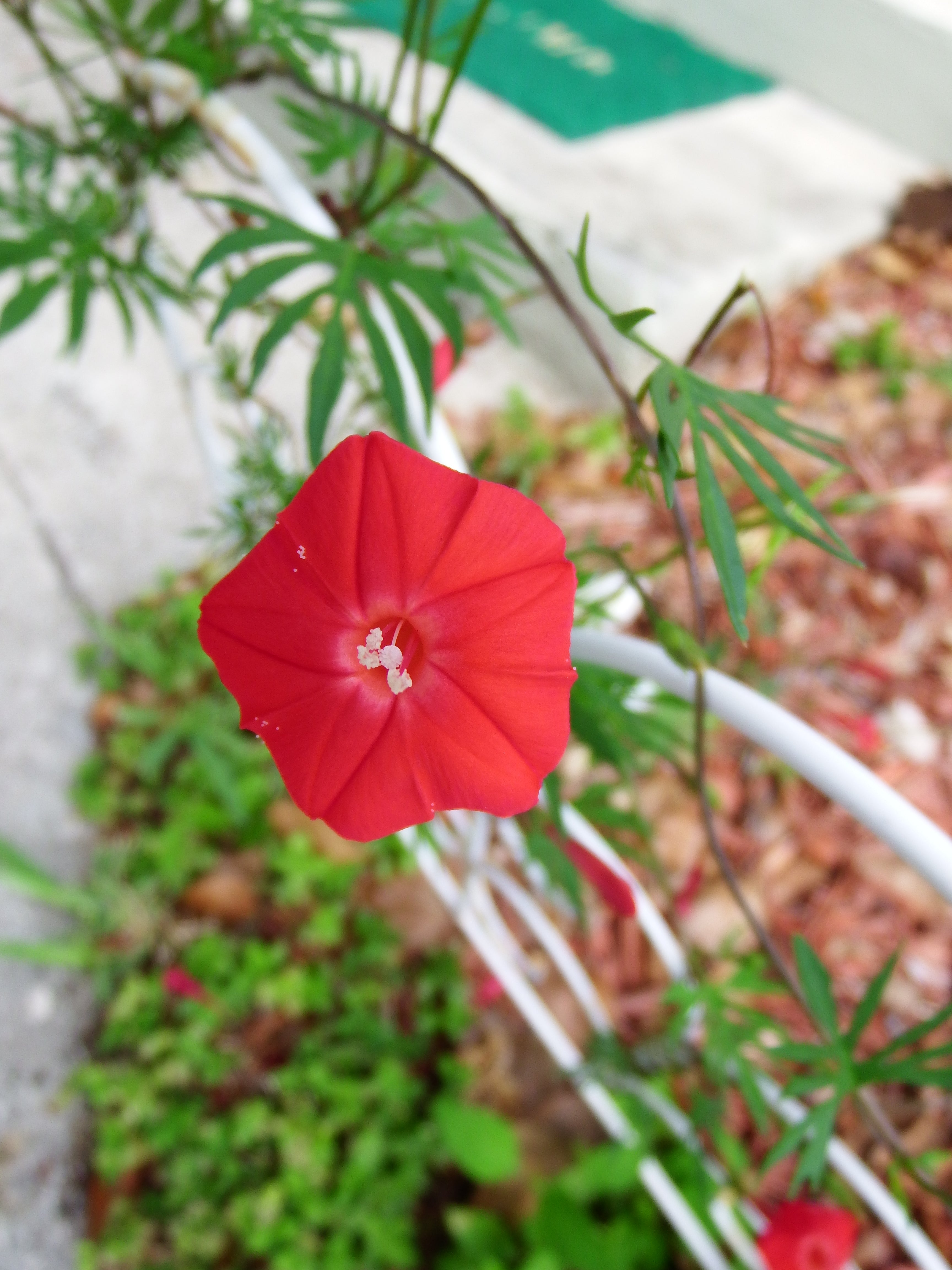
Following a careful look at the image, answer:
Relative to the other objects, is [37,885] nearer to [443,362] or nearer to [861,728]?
[443,362]

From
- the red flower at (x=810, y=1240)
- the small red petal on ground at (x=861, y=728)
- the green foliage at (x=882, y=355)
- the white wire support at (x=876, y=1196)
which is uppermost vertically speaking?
Answer: the green foliage at (x=882, y=355)

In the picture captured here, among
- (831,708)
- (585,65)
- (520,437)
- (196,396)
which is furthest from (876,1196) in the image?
(585,65)

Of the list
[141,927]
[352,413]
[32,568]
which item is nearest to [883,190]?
[352,413]

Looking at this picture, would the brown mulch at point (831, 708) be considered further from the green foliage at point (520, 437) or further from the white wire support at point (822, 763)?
the white wire support at point (822, 763)

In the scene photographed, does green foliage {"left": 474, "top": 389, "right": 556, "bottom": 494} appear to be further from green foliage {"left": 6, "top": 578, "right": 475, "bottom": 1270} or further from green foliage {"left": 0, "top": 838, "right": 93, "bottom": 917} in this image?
green foliage {"left": 0, "top": 838, "right": 93, "bottom": 917}

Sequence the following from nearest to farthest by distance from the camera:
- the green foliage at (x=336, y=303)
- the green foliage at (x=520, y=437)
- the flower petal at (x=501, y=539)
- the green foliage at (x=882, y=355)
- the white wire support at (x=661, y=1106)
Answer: the flower petal at (x=501, y=539)
the green foliage at (x=336, y=303)
the white wire support at (x=661, y=1106)
the green foliage at (x=520, y=437)
the green foliage at (x=882, y=355)

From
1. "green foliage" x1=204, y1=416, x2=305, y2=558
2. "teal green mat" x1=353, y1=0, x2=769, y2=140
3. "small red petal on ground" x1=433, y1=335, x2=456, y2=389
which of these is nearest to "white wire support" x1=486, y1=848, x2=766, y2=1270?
"green foliage" x1=204, y1=416, x2=305, y2=558

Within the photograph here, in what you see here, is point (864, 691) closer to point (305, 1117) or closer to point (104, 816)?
point (305, 1117)

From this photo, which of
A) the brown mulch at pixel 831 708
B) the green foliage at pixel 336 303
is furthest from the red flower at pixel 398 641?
the brown mulch at pixel 831 708
